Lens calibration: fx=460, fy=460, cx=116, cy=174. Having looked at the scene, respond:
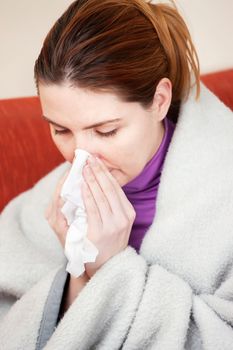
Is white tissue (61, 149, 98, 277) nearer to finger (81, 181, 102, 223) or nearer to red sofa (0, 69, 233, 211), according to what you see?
finger (81, 181, 102, 223)

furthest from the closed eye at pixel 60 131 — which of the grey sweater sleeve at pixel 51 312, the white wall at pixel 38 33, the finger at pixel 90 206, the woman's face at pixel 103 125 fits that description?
the white wall at pixel 38 33

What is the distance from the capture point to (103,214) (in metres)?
0.80

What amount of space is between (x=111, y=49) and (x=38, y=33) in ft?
1.52

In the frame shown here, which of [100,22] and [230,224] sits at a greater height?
[100,22]

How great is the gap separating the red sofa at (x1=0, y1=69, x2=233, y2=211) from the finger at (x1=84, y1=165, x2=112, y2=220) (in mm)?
399

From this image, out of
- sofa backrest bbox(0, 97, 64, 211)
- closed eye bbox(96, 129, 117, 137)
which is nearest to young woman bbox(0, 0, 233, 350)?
closed eye bbox(96, 129, 117, 137)

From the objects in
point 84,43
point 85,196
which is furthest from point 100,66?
point 85,196

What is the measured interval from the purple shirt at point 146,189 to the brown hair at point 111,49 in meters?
0.13

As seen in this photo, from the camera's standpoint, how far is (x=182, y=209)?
825 mm

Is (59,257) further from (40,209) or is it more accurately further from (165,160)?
(165,160)

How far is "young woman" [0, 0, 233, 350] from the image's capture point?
2.46ft

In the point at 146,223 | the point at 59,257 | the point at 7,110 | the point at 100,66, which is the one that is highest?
the point at 100,66

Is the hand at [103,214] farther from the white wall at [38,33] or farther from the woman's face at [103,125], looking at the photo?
the white wall at [38,33]

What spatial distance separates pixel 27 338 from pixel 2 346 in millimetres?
54
